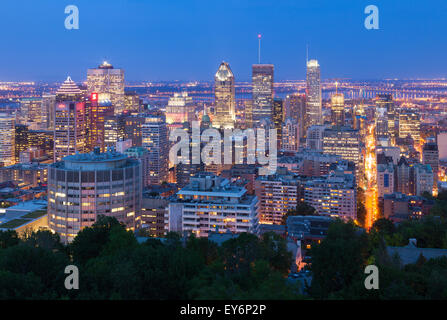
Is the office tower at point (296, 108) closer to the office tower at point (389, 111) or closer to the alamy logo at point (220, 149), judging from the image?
the office tower at point (389, 111)

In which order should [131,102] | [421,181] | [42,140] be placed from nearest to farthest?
[421,181]
[42,140]
[131,102]

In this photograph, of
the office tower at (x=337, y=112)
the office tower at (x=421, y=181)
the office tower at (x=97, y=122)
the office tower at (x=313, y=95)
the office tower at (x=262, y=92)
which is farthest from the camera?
the office tower at (x=313, y=95)

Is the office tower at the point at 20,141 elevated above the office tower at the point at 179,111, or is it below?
below

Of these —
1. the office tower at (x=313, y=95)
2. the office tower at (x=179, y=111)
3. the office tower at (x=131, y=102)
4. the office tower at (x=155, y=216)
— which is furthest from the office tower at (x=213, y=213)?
the office tower at (x=131, y=102)

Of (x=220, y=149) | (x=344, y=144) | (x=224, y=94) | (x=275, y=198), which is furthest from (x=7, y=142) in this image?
(x=275, y=198)

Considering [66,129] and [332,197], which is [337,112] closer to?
[66,129]

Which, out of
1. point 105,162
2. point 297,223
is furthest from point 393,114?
point 105,162
